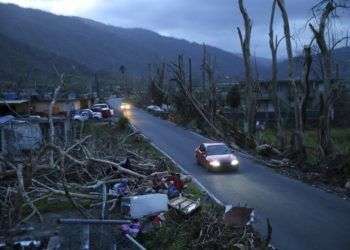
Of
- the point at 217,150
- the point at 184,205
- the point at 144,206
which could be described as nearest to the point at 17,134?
the point at 217,150

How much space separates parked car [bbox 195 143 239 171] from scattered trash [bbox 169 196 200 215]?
11.2 meters

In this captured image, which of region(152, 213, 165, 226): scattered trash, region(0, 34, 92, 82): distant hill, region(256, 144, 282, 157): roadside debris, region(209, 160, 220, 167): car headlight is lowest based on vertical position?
region(256, 144, 282, 157): roadside debris

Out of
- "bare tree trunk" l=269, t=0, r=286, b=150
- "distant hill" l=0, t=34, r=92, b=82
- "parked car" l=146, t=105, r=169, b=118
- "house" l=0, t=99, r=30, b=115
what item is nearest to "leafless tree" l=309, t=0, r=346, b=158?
"bare tree trunk" l=269, t=0, r=286, b=150

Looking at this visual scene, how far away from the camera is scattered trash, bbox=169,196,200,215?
1644cm

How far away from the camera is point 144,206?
54.6 ft

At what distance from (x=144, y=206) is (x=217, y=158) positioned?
12.7 meters

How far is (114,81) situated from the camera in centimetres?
18588

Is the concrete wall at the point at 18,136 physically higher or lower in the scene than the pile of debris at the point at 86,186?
higher

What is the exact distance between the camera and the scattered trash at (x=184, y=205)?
16438 millimetres

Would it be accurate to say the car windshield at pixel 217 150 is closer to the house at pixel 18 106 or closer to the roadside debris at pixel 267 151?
the roadside debris at pixel 267 151

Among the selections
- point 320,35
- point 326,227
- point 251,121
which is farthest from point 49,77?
point 326,227

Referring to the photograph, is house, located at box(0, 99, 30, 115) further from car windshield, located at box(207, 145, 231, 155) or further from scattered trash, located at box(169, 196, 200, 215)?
scattered trash, located at box(169, 196, 200, 215)

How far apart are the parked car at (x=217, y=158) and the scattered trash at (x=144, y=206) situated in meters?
12.0

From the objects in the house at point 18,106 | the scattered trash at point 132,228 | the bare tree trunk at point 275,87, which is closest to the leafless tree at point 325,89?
the bare tree trunk at point 275,87
